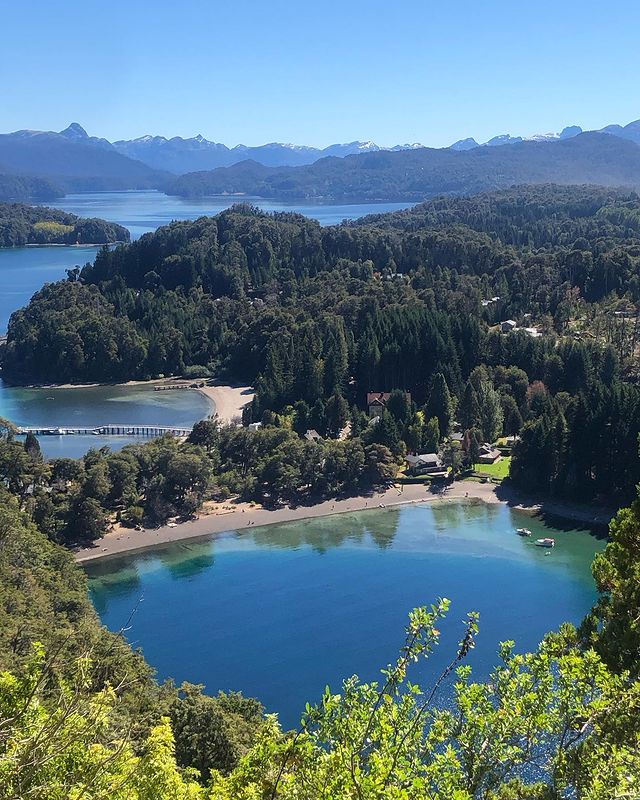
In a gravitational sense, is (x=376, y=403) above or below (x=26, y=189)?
below

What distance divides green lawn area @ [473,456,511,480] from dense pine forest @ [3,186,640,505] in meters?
0.92

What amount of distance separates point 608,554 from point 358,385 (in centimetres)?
2904

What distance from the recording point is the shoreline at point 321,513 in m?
23.3

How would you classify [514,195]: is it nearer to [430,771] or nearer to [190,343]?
[190,343]

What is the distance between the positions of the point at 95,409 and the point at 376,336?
Answer: 14.7 metres

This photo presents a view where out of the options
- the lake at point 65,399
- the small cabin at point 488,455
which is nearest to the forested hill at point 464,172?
the lake at point 65,399

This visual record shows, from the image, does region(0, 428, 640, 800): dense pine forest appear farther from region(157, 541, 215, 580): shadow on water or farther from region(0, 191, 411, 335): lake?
region(0, 191, 411, 335): lake

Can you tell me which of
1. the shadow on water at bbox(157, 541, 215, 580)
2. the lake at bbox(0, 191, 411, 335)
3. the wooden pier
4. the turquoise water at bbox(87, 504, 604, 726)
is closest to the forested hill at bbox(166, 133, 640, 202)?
the lake at bbox(0, 191, 411, 335)

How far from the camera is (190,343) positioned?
47781 mm

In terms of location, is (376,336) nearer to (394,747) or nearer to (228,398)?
(228,398)

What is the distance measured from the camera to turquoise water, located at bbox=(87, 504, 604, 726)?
1681 cm

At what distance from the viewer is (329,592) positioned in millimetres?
20453

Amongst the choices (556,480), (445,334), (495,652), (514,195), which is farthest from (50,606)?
(514,195)

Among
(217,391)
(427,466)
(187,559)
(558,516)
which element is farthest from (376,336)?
(187,559)
